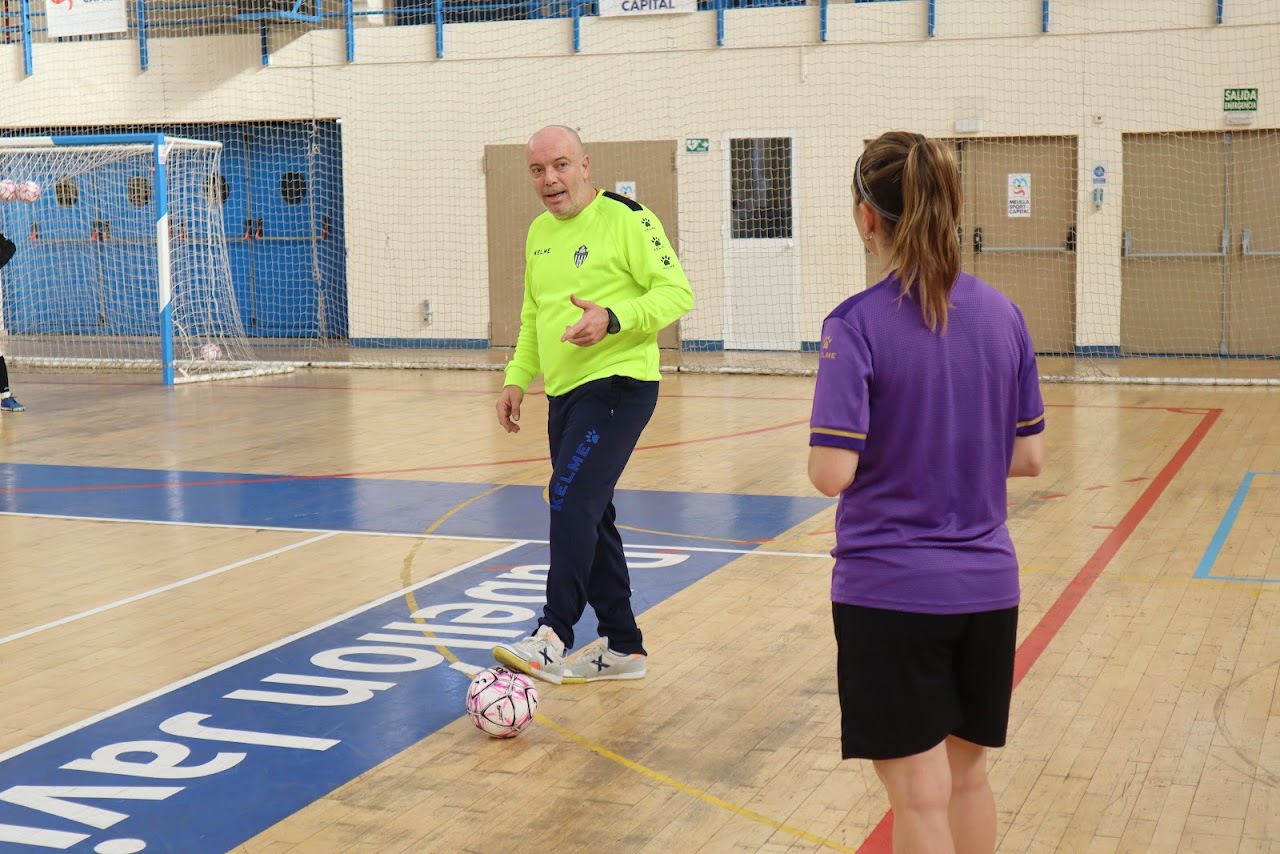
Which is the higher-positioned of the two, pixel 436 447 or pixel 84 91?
pixel 84 91

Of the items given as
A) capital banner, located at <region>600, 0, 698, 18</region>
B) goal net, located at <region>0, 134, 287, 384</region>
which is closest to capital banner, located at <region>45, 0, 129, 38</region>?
goal net, located at <region>0, 134, 287, 384</region>

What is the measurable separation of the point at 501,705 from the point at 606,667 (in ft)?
2.23

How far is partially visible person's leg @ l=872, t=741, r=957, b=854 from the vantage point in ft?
8.33

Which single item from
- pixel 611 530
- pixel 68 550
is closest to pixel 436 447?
pixel 68 550

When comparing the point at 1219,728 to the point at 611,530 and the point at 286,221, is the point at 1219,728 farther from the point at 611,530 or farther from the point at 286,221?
the point at 286,221

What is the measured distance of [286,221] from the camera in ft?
61.5

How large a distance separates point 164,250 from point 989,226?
8.60 meters

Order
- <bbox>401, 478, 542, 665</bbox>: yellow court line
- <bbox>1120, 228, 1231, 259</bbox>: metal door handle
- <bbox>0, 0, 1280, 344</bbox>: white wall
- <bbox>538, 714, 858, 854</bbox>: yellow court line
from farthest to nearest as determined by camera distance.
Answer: <bbox>1120, 228, 1231, 259</bbox>: metal door handle, <bbox>0, 0, 1280, 344</bbox>: white wall, <bbox>401, 478, 542, 665</bbox>: yellow court line, <bbox>538, 714, 858, 854</bbox>: yellow court line

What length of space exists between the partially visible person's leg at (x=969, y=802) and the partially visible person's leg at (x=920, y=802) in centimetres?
12

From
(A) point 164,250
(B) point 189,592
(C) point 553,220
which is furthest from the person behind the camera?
(A) point 164,250

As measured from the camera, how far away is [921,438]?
8.14 ft

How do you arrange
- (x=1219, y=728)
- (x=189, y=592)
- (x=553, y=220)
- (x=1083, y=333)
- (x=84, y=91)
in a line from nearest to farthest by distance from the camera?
1. (x=1219, y=728)
2. (x=553, y=220)
3. (x=189, y=592)
4. (x=1083, y=333)
5. (x=84, y=91)

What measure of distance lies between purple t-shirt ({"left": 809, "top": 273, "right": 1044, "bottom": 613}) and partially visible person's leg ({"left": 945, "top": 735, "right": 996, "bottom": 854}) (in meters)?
0.31

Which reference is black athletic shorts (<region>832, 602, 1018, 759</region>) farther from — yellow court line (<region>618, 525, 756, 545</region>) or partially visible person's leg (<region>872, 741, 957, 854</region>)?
yellow court line (<region>618, 525, 756, 545</region>)
